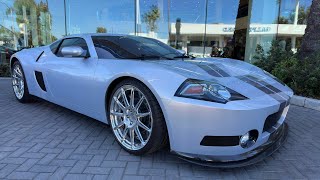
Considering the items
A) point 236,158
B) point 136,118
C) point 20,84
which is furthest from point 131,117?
point 20,84

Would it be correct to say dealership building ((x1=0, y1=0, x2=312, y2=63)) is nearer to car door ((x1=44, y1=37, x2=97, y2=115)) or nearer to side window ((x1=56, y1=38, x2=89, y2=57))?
side window ((x1=56, y1=38, x2=89, y2=57))

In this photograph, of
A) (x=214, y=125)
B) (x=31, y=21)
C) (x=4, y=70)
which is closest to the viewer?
(x=214, y=125)

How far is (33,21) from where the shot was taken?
11.6 m

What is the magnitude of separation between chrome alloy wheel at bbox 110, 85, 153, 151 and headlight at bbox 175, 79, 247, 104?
1.36ft

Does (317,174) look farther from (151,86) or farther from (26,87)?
(26,87)

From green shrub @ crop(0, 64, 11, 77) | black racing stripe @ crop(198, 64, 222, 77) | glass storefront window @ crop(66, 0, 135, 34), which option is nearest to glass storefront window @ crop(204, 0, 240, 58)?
glass storefront window @ crop(66, 0, 135, 34)

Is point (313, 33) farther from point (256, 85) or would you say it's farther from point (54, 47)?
point (54, 47)

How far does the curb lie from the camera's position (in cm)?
483

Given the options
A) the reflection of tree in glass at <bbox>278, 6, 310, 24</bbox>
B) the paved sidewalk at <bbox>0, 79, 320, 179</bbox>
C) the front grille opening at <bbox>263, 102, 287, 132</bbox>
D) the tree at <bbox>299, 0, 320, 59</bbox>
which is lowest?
the paved sidewalk at <bbox>0, 79, 320, 179</bbox>

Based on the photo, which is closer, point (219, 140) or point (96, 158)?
point (219, 140)

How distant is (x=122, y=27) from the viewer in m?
11.6

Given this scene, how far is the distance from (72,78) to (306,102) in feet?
13.7

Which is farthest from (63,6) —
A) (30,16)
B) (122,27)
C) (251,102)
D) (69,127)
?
(251,102)

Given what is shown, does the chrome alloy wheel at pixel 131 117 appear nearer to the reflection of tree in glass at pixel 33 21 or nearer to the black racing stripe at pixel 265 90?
the black racing stripe at pixel 265 90
